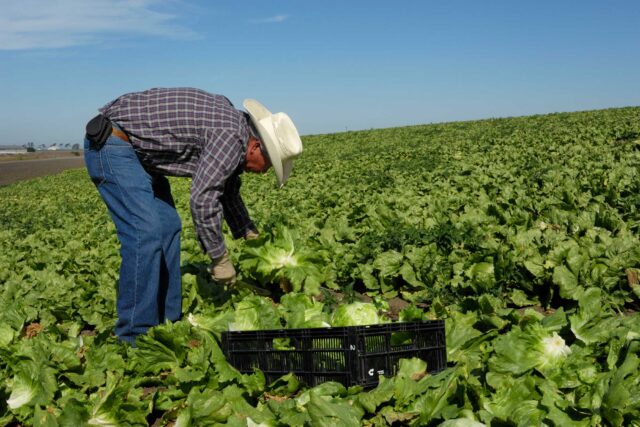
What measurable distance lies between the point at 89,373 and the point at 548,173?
22.9 ft

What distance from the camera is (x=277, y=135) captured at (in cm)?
405

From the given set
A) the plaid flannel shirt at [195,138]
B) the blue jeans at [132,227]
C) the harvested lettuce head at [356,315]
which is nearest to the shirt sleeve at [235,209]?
the plaid flannel shirt at [195,138]

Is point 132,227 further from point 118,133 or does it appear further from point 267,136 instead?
point 267,136

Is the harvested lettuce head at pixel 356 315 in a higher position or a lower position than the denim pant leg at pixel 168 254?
lower

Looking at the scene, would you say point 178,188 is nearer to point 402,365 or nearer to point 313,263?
point 313,263

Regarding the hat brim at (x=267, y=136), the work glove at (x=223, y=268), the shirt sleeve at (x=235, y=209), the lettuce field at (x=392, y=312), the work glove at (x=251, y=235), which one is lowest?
the lettuce field at (x=392, y=312)

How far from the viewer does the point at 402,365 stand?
3160 millimetres

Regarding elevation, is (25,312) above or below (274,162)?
below

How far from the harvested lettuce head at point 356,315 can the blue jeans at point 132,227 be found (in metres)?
1.30

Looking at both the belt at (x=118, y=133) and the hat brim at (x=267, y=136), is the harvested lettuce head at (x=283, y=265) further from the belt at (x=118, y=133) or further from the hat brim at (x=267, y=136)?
the belt at (x=118, y=133)

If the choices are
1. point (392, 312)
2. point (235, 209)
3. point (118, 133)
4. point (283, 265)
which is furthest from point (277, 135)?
point (392, 312)

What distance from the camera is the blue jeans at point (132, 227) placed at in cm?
405

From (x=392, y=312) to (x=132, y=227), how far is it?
84.7 inches

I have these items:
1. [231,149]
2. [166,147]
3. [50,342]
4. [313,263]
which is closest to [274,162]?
[231,149]
